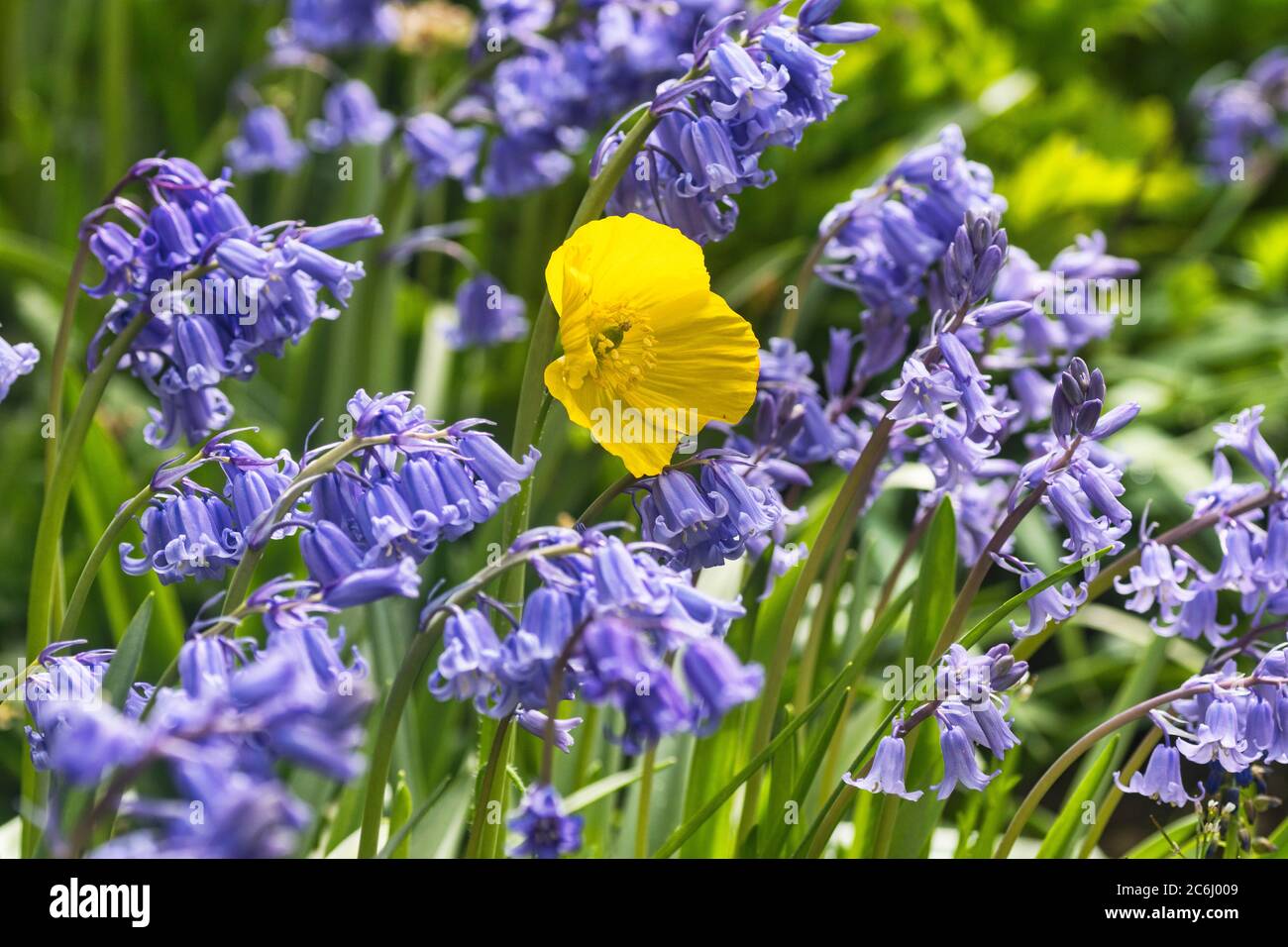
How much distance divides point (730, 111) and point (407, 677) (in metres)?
0.74

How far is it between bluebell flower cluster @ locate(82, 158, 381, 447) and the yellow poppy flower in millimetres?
305

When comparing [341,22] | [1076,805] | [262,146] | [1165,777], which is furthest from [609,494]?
[341,22]

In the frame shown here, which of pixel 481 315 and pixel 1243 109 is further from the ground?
pixel 1243 109

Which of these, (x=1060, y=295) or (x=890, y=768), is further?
(x=1060, y=295)

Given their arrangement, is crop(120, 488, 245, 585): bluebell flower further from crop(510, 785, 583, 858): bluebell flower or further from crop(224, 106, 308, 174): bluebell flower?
crop(224, 106, 308, 174): bluebell flower

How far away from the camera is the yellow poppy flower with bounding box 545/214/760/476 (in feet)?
5.01

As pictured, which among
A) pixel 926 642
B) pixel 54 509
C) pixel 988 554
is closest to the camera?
pixel 988 554

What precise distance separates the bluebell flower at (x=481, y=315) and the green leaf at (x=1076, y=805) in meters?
1.77

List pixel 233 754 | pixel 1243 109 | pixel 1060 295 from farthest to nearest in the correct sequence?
pixel 1243 109
pixel 1060 295
pixel 233 754

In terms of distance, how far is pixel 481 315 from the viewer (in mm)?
3189

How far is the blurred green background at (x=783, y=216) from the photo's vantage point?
3520mm

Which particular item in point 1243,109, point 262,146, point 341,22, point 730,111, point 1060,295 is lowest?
point 1060,295

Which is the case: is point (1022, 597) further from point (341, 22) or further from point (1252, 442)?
point (341, 22)
